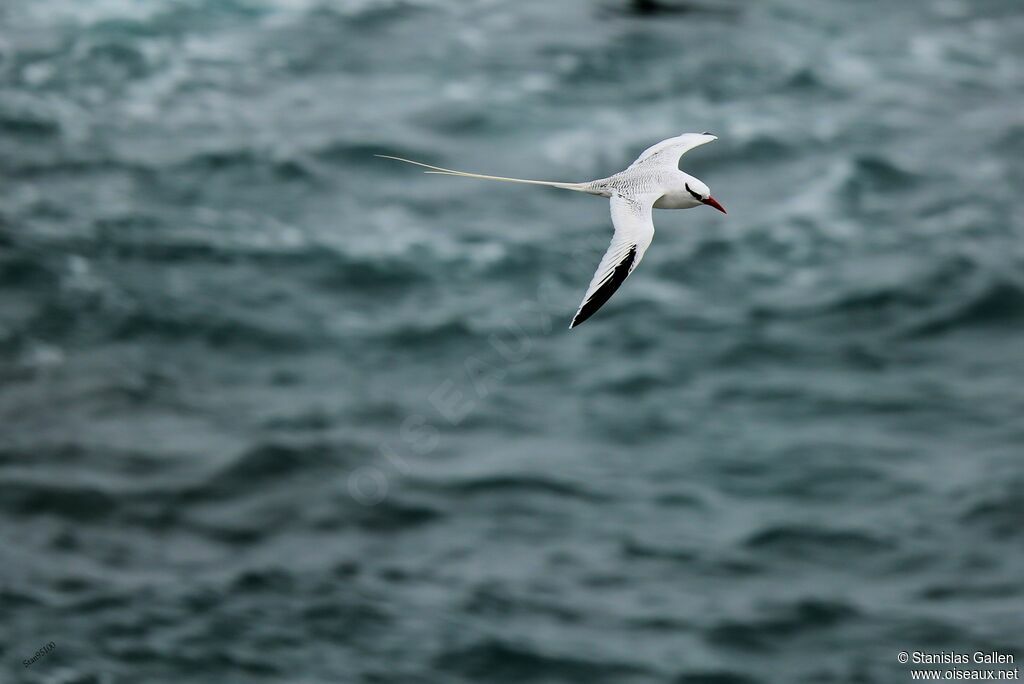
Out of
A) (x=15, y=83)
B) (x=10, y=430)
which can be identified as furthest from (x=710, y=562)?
(x=15, y=83)

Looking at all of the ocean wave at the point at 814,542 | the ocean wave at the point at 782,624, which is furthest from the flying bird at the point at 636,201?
the ocean wave at the point at 814,542

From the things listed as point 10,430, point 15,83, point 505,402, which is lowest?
point 10,430

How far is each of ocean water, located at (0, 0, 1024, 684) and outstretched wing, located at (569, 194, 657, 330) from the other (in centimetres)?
4580

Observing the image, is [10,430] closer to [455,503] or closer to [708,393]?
[455,503]

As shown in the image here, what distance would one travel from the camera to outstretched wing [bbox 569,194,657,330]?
13.1 metres

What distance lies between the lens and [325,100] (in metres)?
84.9

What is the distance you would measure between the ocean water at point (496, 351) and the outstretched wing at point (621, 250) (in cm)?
4580

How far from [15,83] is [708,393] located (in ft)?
131

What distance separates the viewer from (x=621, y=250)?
1374cm

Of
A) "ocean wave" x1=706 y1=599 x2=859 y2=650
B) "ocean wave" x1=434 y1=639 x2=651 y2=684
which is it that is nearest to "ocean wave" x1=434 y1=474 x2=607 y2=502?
"ocean wave" x1=434 y1=639 x2=651 y2=684

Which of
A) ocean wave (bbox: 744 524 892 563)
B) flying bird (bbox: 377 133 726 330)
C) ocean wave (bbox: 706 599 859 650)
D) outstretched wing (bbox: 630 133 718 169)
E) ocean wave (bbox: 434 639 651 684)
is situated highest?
ocean wave (bbox: 744 524 892 563)

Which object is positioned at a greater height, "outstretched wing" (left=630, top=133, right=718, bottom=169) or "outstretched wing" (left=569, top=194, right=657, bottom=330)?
"outstretched wing" (left=630, top=133, right=718, bottom=169)

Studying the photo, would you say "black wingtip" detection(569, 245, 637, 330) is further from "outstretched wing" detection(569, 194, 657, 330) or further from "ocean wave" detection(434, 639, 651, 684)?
"ocean wave" detection(434, 639, 651, 684)

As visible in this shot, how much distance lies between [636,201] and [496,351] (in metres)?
58.0
